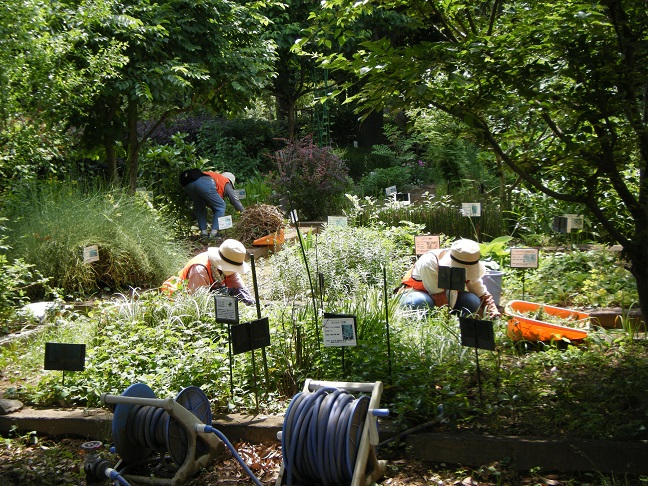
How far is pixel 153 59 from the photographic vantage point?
9.39 meters

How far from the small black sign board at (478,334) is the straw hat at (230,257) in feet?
8.74

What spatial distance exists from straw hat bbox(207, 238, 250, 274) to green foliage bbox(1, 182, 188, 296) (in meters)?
1.38

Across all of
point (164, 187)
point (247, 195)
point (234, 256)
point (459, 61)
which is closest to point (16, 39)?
point (234, 256)

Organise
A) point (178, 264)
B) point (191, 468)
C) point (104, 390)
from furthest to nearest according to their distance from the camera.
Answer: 1. point (178, 264)
2. point (104, 390)
3. point (191, 468)

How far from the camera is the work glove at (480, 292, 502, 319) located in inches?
226

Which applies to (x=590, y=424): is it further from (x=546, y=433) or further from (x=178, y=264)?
(x=178, y=264)

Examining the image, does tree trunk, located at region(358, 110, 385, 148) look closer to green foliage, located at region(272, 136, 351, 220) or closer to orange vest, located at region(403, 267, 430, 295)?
green foliage, located at region(272, 136, 351, 220)

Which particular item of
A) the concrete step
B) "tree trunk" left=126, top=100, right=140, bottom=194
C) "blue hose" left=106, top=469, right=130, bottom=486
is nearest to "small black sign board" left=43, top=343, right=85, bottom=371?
the concrete step

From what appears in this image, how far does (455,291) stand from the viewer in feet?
19.2

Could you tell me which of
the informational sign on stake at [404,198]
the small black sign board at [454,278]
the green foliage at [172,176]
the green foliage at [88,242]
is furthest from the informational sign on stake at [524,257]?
the green foliage at [172,176]

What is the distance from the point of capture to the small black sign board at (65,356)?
4258 millimetres

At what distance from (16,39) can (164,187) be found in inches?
188

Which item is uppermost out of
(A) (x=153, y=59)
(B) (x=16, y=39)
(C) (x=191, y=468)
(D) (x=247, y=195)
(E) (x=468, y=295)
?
(A) (x=153, y=59)

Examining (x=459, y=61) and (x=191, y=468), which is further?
(x=459, y=61)
